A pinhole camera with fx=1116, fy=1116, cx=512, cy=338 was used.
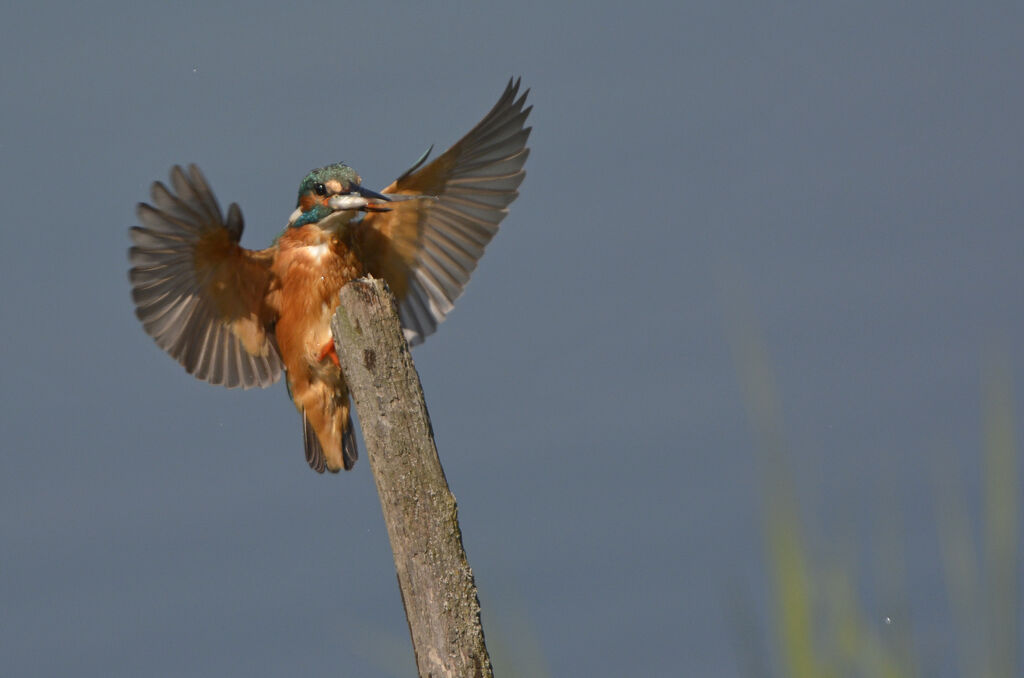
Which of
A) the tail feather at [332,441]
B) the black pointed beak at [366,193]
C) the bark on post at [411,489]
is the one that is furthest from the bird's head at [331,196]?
the bark on post at [411,489]

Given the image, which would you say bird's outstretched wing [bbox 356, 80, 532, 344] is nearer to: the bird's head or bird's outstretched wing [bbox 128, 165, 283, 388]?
the bird's head

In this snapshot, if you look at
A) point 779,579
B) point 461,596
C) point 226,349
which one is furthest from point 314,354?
point 779,579

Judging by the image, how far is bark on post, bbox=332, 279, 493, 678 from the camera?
290cm

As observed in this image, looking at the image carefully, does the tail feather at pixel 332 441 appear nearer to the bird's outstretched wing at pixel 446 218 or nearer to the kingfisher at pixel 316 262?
the kingfisher at pixel 316 262

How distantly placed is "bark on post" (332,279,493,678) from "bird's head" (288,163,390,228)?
1.37 metres

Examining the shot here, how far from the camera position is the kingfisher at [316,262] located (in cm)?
418

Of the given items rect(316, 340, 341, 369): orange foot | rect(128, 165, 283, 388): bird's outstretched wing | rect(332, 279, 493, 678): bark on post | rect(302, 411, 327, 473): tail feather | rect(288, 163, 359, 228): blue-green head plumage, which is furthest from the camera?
rect(288, 163, 359, 228): blue-green head plumage

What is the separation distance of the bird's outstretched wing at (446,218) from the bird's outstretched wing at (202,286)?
0.56 metres

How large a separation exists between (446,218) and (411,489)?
2.14 metres

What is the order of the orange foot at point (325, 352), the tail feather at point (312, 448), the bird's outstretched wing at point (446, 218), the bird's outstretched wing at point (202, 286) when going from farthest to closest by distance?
the bird's outstretched wing at point (446, 218) < the tail feather at point (312, 448) < the orange foot at point (325, 352) < the bird's outstretched wing at point (202, 286)

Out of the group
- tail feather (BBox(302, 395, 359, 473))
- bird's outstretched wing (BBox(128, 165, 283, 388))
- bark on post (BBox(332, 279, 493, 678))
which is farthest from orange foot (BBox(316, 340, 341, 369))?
bark on post (BBox(332, 279, 493, 678))

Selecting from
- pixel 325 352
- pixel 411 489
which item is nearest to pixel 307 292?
pixel 325 352

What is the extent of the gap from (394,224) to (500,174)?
1.69 feet

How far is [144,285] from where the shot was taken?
14.0 ft
